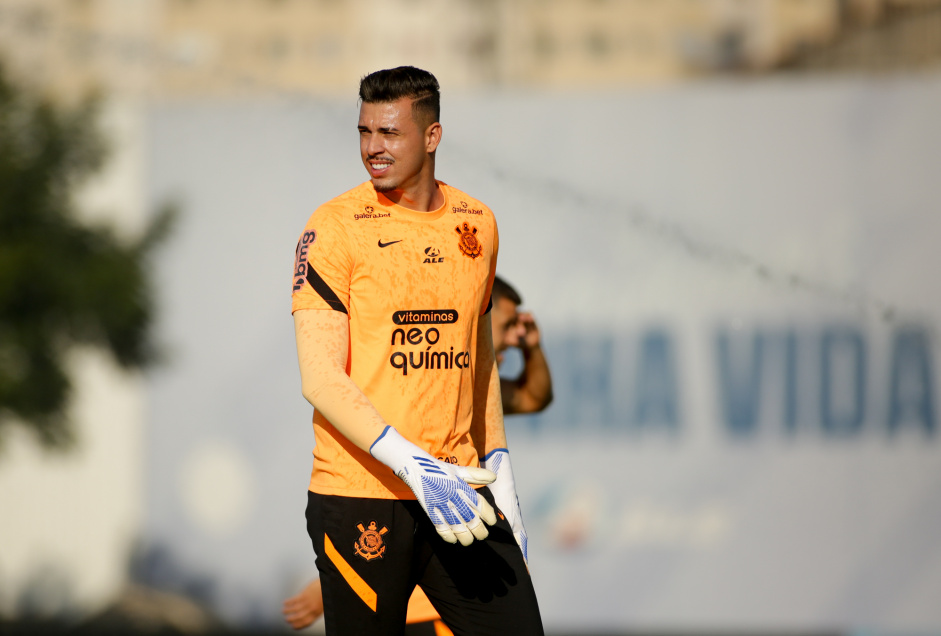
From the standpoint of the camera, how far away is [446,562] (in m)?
2.63

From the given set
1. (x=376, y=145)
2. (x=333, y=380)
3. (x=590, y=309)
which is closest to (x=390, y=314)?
(x=333, y=380)

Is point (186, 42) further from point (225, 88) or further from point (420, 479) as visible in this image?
point (420, 479)

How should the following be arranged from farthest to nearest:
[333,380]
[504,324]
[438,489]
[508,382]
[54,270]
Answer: [54,270] < [508,382] < [504,324] < [333,380] < [438,489]

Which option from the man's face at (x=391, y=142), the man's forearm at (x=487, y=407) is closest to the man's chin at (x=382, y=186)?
the man's face at (x=391, y=142)

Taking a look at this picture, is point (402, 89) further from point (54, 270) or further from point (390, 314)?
point (54, 270)

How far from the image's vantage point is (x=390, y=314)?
2.50 m

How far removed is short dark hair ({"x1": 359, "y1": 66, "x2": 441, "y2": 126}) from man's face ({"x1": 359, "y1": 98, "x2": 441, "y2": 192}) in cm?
1

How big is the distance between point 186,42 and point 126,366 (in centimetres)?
286

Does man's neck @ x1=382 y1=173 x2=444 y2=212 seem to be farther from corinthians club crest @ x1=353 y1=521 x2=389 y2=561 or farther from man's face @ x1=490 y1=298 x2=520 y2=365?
man's face @ x1=490 y1=298 x2=520 y2=365

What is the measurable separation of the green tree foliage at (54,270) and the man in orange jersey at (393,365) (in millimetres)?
5741

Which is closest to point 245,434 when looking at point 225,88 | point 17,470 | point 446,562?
point 17,470

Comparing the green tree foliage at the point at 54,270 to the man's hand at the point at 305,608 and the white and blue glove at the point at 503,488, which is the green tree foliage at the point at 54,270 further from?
the white and blue glove at the point at 503,488

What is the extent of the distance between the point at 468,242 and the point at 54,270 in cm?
616

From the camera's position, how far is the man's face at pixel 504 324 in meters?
4.00
